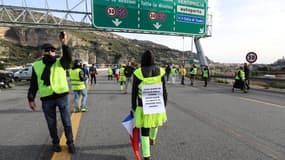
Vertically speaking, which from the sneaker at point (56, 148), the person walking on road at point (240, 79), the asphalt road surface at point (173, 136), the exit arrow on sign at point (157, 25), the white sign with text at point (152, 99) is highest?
the exit arrow on sign at point (157, 25)

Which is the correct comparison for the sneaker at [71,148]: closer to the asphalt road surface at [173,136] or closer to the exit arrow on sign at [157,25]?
the asphalt road surface at [173,136]

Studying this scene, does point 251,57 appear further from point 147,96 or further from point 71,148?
point 71,148

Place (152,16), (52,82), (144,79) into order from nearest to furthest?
(144,79) → (52,82) → (152,16)

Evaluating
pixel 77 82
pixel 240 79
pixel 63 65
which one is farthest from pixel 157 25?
pixel 63 65

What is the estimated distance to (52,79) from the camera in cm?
384

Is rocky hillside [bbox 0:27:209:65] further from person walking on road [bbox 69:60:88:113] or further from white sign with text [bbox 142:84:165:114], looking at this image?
white sign with text [bbox 142:84:165:114]

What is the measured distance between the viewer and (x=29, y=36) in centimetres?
8212

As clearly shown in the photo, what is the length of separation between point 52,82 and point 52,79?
0.05 m

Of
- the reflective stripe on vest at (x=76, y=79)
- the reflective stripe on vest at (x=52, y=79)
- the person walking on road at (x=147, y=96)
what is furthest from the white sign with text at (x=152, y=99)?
the reflective stripe on vest at (x=76, y=79)

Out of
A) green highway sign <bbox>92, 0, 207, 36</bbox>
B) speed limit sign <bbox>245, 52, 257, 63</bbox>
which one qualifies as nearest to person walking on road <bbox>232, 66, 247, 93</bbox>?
speed limit sign <bbox>245, 52, 257, 63</bbox>

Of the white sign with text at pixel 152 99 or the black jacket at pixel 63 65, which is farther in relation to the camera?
the black jacket at pixel 63 65

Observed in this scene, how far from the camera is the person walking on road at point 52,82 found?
382 centimetres

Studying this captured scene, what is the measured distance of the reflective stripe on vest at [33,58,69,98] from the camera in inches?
151

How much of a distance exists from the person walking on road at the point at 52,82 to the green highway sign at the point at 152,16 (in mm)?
15975
